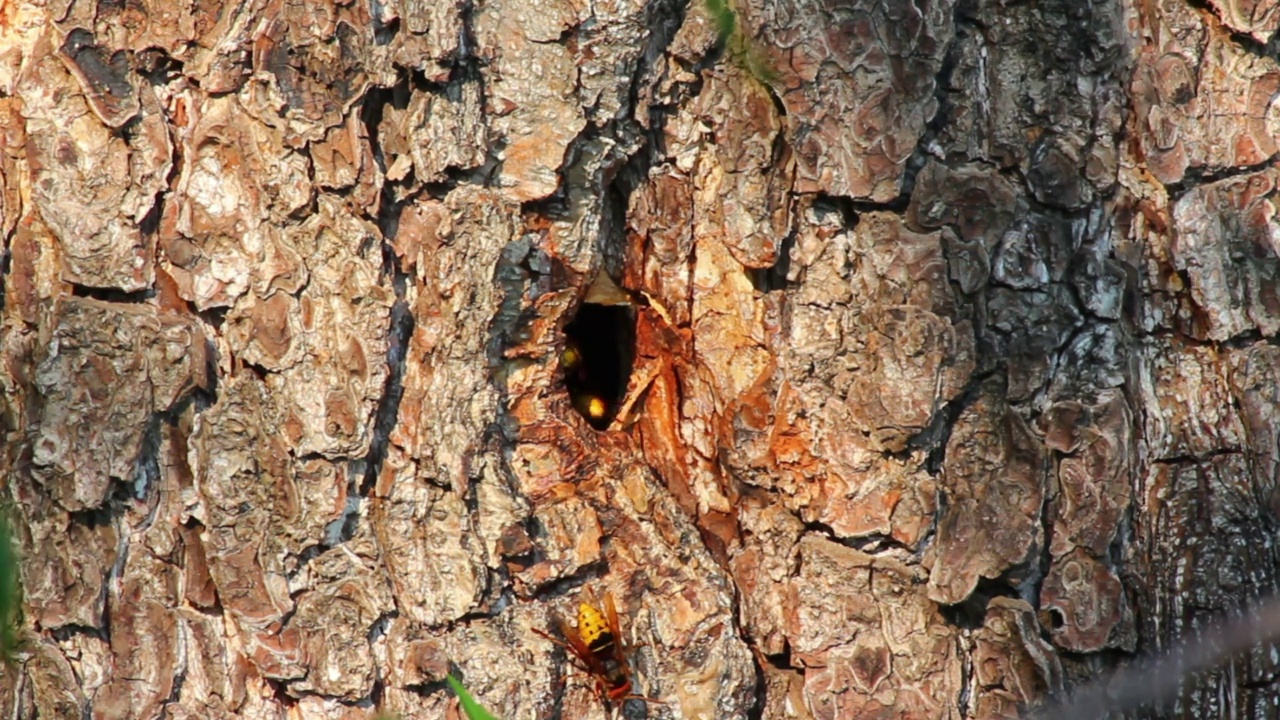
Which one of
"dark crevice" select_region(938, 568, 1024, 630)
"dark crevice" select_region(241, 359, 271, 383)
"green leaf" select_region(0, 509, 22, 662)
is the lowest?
"green leaf" select_region(0, 509, 22, 662)

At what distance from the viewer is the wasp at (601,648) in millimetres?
1872

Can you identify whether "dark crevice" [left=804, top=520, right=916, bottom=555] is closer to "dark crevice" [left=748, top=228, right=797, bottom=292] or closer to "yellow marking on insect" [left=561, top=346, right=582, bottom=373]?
"dark crevice" [left=748, top=228, right=797, bottom=292]

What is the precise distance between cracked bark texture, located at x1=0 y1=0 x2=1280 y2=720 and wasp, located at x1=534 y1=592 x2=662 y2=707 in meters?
0.03

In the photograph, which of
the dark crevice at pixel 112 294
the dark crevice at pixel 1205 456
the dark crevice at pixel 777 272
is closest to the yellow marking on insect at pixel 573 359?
the dark crevice at pixel 777 272

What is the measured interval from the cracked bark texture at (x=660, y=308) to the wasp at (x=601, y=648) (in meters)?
0.03

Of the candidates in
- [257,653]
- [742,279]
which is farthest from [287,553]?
[742,279]

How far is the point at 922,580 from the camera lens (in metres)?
1.91

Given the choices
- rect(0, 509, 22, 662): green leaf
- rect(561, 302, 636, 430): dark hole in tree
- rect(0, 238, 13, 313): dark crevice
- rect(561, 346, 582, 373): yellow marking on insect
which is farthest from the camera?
rect(561, 346, 582, 373): yellow marking on insect

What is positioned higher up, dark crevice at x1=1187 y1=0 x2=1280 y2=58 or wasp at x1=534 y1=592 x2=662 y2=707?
dark crevice at x1=1187 y1=0 x2=1280 y2=58

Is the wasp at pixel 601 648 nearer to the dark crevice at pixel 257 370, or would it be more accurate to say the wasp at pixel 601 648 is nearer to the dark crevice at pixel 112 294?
the dark crevice at pixel 257 370

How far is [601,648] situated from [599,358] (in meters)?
0.58

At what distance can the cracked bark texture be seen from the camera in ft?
5.96

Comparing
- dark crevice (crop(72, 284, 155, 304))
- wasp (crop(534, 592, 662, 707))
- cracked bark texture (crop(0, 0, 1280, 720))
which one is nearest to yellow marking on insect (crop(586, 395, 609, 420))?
cracked bark texture (crop(0, 0, 1280, 720))

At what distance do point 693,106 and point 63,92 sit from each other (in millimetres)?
970
